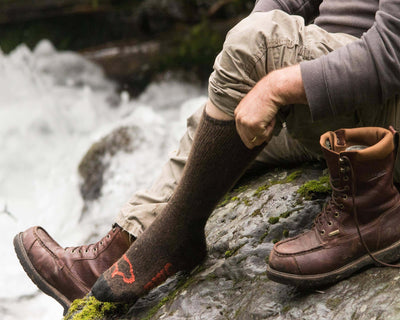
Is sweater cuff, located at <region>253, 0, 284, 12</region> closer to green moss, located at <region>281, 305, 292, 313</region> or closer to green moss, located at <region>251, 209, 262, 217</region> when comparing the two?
green moss, located at <region>251, 209, 262, 217</region>

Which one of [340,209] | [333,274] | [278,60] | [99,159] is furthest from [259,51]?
[99,159]

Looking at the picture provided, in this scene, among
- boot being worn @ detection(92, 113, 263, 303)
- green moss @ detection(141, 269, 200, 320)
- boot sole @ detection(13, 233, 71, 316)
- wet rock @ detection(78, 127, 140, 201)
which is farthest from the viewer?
wet rock @ detection(78, 127, 140, 201)

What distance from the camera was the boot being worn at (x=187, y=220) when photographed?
163 cm

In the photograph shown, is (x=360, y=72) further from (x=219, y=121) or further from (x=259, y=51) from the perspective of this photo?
(x=219, y=121)

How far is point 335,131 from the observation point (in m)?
1.59

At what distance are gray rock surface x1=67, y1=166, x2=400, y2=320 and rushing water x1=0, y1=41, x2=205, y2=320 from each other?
136 centimetres

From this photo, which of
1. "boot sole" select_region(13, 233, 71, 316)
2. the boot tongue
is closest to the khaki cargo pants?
the boot tongue

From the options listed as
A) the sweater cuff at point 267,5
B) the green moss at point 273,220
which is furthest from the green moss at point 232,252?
the sweater cuff at point 267,5

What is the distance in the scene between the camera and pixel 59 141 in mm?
5785

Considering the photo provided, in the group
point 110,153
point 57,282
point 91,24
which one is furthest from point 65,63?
point 57,282

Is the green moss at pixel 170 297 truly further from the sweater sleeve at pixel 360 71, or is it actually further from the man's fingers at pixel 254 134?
the sweater sleeve at pixel 360 71

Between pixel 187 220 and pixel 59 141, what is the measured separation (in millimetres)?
4299

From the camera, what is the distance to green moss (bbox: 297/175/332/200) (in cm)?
208

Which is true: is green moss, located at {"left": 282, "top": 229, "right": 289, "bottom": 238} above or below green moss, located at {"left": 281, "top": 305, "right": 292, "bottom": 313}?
above
